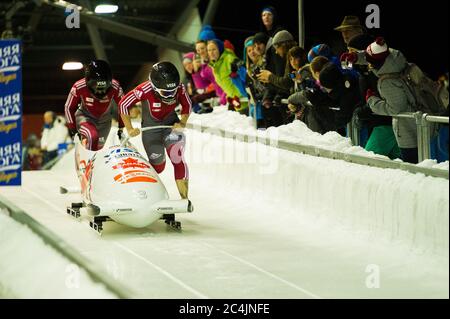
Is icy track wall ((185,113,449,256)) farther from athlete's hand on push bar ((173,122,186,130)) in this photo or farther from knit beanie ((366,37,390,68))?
athlete's hand on push bar ((173,122,186,130))

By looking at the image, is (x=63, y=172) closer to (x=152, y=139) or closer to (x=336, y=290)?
(x=152, y=139)

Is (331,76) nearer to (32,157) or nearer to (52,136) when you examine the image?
(52,136)

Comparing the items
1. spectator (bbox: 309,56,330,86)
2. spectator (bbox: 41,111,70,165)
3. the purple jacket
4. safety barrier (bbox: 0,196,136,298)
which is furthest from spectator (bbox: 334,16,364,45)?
spectator (bbox: 41,111,70,165)

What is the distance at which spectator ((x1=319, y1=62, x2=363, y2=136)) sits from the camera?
7273 mm

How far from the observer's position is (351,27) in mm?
7422

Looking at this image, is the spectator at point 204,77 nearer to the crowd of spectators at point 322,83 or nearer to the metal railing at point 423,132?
the crowd of spectators at point 322,83

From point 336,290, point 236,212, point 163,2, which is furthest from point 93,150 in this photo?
point 163,2

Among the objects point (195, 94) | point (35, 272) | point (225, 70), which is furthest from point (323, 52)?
point (195, 94)

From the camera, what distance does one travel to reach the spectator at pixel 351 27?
7.41 meters

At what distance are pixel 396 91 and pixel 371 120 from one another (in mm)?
672

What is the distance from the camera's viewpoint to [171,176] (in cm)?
1004
